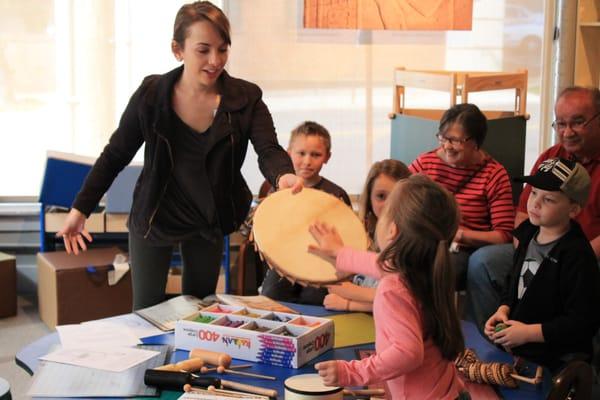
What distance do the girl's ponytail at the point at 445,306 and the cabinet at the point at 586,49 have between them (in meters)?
3.00

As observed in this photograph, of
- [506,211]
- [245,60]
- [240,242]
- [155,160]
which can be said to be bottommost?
[240,242]

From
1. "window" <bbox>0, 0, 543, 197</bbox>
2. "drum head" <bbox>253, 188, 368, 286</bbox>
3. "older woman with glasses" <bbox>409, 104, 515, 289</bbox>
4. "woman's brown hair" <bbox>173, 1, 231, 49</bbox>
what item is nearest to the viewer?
"drum head" <bbox>253, 188, 368, 286</bbox>

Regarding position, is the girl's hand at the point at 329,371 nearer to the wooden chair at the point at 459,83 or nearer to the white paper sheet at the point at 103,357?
the white paper sheet at the point at 103,357

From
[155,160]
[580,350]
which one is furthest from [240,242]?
[580,350]

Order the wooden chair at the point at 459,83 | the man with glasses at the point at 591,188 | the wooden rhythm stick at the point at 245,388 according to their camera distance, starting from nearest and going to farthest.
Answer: the wooden rhythm stick at the point at 245,388, the man with glasses at the point at 591,188, the wooden chair at the point at 459,83

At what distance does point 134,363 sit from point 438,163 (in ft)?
6.41

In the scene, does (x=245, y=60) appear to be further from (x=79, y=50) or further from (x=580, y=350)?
(x=580, y=350)

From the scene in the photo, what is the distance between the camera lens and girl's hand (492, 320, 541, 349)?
2.50 m

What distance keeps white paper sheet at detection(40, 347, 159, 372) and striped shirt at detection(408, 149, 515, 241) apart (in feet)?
5.86

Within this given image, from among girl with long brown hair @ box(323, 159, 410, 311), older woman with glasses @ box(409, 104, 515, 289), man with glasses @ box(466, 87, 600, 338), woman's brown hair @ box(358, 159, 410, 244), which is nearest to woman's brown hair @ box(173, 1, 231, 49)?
girl with long brown hair @ box(323, 159, 410, 311)

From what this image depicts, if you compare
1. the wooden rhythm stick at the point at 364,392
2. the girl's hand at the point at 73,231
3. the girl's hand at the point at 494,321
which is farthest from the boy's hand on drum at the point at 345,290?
the girl's hand at the point at 73,231

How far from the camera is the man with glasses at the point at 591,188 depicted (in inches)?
129

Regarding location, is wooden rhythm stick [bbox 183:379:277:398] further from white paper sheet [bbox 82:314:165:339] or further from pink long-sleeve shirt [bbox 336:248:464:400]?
white paper sheet [bbox 82:314:165:339]

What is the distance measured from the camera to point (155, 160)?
8.50 feet
